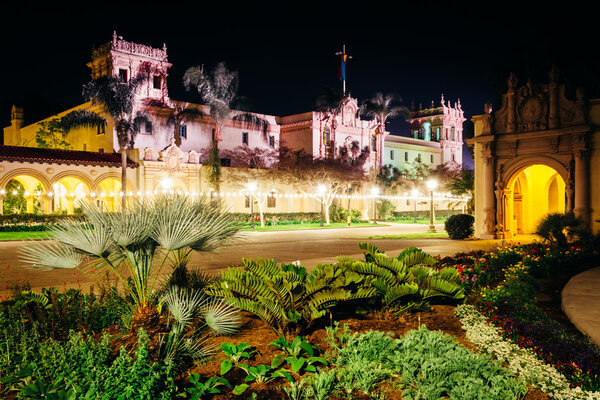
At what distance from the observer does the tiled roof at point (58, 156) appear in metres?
32.4

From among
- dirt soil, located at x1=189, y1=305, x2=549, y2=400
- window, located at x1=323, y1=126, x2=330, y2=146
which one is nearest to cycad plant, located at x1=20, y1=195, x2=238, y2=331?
dirt soil, located at x1=189, y1=305, x2=549, y2=400

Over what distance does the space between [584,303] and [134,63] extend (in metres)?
41.8

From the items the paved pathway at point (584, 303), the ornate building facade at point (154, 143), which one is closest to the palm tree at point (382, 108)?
the ornate building facade at point (154, 143)

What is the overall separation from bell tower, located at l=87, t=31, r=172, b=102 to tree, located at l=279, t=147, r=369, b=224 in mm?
12178

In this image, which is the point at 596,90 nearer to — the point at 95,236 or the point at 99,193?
the point at 95,236

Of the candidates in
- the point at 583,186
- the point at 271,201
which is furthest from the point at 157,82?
the point at 583,186

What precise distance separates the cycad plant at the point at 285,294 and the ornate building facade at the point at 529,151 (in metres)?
17.6

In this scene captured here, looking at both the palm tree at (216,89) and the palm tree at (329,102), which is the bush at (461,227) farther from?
the palm tree at (329,102)

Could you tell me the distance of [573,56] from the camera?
72.2 feet

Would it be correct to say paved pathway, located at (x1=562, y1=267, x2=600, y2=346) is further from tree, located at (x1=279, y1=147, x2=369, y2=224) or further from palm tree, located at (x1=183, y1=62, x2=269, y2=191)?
tree, located at (x1=279, y1=147, x2=369, y2=224)

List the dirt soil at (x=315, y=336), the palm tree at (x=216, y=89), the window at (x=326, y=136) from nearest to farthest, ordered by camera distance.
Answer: the dirt soil at (x=315, y=336), the palm tree at (x=216, y=89), the window at (x=326, y=136)

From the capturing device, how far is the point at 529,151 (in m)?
21.5

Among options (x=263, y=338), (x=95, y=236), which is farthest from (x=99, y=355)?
(x=263, y=338)

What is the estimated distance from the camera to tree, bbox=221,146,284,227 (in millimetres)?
43844
